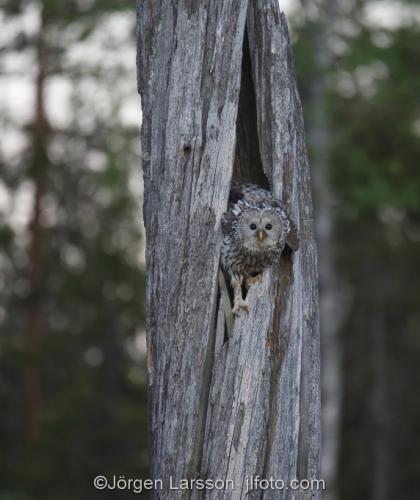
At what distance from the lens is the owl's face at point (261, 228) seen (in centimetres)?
495

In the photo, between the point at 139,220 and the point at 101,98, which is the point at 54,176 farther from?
the point at 139,220

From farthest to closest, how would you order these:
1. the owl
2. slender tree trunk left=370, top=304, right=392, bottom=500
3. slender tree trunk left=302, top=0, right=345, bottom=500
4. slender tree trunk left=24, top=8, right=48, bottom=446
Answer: slender tree trunk left=370, top=304, right=392, bottom=500 < slender tree trunk left=24, top=8, right=48, bottom=446 < slender tree trunk left=302, top=0, right=345, bottom=500 < the owl

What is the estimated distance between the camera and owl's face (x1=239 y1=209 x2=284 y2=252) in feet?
16.2

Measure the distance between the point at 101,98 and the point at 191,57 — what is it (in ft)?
26.0

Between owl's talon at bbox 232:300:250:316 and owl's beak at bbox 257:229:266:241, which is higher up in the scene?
owl's beak at bbox 257:229:266:241

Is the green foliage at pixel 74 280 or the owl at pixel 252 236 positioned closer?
the owl at pixel 252 236

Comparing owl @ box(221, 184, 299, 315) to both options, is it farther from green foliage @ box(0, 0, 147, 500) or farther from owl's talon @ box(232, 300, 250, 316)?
green foliage @ box(0, 0, 147, 500)

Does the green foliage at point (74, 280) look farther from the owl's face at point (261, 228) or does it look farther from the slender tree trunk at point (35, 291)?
the owl's face at point (261, 228)

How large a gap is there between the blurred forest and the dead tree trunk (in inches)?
273

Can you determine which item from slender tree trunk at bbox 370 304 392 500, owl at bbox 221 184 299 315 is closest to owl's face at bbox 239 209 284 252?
owl at bbox 221 184 299 315

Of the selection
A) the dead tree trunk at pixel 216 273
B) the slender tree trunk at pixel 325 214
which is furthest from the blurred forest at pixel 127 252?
the dead tree trunk at pixel 216 273

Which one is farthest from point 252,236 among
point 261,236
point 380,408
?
point 380,408

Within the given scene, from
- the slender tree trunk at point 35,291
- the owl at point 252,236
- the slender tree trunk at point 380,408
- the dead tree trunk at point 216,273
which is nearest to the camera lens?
the dead tree trunk at point 216,273

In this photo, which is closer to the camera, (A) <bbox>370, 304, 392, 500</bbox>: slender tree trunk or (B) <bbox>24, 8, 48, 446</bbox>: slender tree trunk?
(B) <bbox>24, 8, 48, 446</bbox>: slender tree trunk
